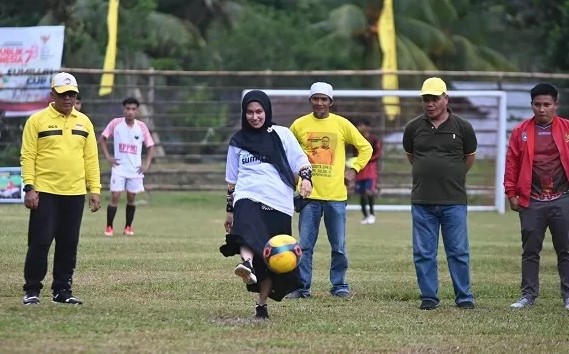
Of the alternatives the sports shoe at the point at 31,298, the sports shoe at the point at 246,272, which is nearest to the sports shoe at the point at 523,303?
the sports shoe at the point at 246,272

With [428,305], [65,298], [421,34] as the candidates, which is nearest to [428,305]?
[428,305]

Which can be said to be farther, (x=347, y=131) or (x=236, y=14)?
(x=236, y=14)

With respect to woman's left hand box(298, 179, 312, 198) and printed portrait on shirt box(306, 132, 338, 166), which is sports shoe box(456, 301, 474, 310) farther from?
woman's left hand box(298, 179, 312, 198)

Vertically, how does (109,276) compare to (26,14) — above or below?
below

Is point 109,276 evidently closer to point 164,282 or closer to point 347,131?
point 164,282

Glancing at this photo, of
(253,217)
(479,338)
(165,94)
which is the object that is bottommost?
(479,338)

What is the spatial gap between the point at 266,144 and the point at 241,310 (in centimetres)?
159

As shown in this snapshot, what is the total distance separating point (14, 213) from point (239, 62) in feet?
69.6

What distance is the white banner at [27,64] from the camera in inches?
1027

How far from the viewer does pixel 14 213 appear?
Answer: 24719 mm

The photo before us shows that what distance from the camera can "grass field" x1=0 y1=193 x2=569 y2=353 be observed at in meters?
9.87

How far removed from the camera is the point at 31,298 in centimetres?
1173

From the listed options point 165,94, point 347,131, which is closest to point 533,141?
point 347,131

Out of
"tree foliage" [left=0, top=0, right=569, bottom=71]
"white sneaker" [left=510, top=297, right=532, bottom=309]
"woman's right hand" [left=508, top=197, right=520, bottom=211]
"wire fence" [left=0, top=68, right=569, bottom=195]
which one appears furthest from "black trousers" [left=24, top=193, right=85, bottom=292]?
"tree foliage" [left=0, top=0, right=569, bottom=71]
